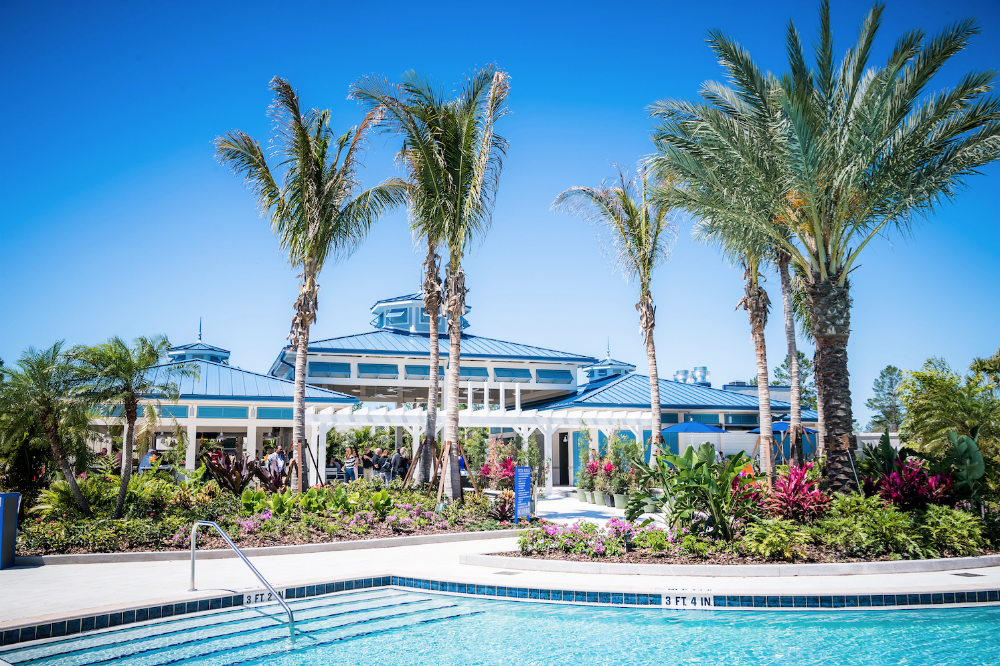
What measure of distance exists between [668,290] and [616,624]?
44.8 ft

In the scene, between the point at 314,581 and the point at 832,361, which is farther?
the point at 832,361

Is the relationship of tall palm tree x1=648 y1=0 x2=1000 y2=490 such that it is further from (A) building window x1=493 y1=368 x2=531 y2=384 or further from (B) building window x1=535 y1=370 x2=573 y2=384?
(B) building window x1=535 y1=370 x2=573 y2=384

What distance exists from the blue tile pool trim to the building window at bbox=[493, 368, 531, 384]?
80.7 feet

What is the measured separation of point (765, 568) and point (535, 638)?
3388 millimetres

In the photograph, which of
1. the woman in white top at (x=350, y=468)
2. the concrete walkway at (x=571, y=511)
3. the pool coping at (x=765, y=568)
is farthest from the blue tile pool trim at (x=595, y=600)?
the woman in white top at (x=350, y=468)

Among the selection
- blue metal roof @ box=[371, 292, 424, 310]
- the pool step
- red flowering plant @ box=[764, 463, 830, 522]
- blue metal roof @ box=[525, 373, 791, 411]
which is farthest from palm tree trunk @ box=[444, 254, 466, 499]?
blue metal roof @ box=[371, 292, 424, 310]

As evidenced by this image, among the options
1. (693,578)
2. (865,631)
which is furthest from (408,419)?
(865,631)

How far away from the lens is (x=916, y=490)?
34.0 ft

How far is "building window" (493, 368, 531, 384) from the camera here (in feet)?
108

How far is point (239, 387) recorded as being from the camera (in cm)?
2536

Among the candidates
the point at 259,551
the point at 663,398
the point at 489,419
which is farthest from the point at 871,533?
the point at 663,398

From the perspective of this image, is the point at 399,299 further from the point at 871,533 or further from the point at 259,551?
the point at 871,533

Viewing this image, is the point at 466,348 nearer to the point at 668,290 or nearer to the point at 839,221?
the point at 668,290

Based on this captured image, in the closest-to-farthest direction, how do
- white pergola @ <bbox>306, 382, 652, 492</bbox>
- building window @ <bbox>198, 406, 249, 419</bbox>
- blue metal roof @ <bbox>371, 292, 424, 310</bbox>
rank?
1. white pergola @ <bbox>306, 382, 652, 492</bbox>
2. building window @ <bbox>198, 406, 249, 419</bbox>
3. blue metal roof @ <bbox>371, 292, 424, 310</bbox>
